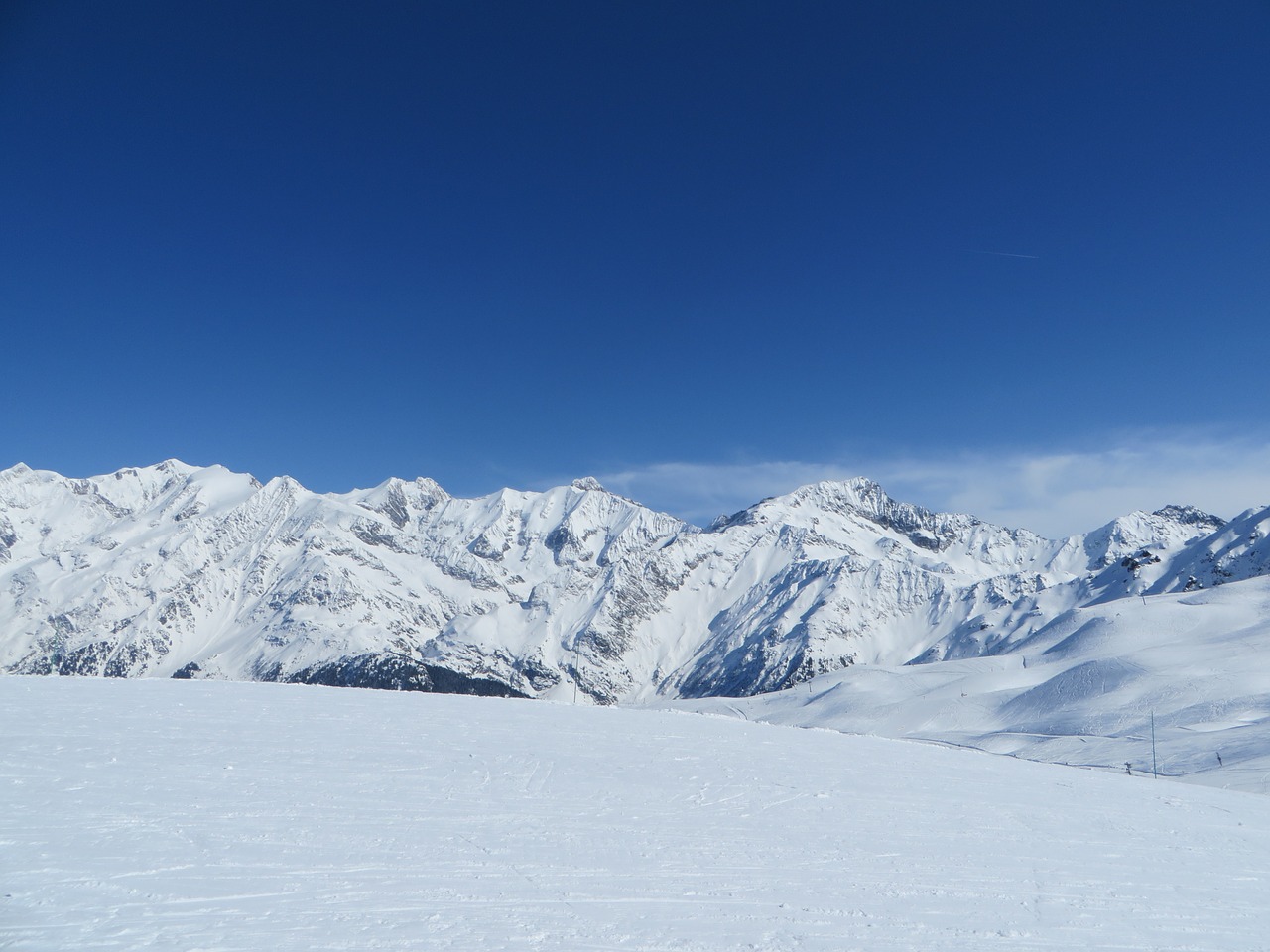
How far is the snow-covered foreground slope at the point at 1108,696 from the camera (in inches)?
1634

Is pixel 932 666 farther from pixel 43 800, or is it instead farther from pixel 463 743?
pixel 43 800

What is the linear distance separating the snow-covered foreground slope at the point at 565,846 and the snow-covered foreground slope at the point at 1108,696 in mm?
21660

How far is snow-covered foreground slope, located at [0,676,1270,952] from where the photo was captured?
32.4 ft

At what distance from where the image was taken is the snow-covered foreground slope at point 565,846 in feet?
32.4

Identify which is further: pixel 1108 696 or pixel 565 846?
pixel 1108 696

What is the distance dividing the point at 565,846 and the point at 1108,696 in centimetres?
5987

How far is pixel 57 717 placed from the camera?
21.5 meters

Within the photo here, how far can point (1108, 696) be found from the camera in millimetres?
58375

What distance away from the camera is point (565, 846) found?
42.6ft

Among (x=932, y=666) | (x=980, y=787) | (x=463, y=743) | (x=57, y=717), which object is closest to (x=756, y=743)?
(x=980, y=787)

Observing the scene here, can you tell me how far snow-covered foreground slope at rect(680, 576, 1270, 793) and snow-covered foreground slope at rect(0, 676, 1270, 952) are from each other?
71.1 ft

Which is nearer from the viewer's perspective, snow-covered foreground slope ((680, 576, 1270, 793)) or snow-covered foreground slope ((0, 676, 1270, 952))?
snow-covered foreground slope ((0, 676, 1270, 952))

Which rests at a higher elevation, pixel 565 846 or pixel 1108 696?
pixel 565 846

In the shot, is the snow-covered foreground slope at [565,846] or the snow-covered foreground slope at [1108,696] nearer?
the snow-covered foreground slope at [565,846]
